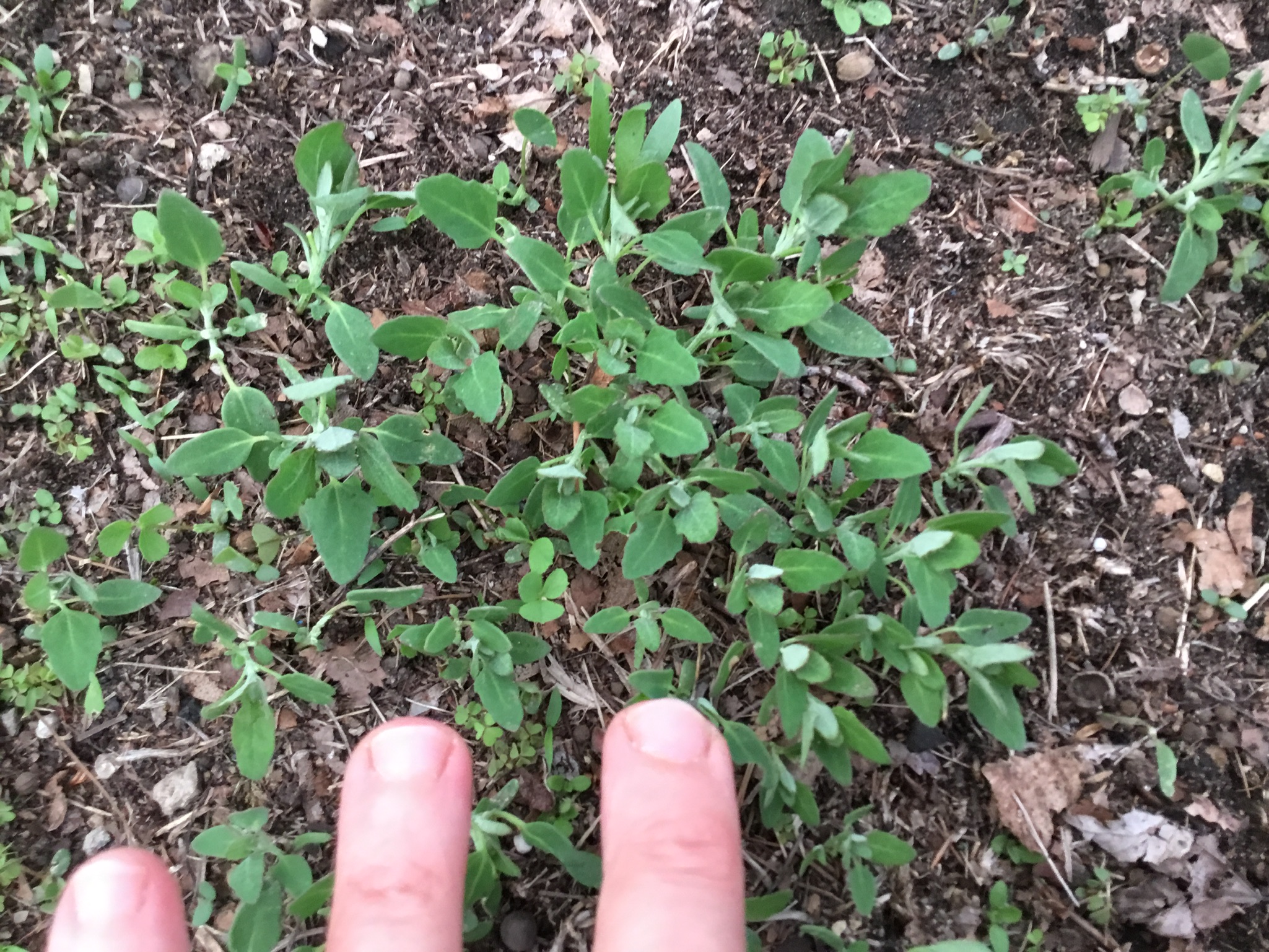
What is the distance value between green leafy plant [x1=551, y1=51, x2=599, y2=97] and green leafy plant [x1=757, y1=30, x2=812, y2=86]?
0.43 metres

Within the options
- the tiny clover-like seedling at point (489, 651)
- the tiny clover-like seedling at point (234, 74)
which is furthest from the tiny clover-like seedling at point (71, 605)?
the tiny clover-like seedling at point (234, 74)

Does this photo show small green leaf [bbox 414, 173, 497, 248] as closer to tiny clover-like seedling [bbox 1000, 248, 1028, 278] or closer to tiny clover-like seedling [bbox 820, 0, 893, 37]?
tiny clover-like seedling [bbox 820, 0, 893, 37]

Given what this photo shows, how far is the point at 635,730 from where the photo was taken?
150 cm

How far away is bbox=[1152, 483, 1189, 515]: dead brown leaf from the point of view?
6.48 feet

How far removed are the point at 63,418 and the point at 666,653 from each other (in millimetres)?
1490

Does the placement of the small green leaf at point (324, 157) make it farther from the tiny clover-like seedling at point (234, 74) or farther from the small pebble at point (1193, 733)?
the small pebble at point (1193, 733)

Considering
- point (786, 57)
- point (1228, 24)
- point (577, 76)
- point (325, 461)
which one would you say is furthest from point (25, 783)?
point (1228, 24)

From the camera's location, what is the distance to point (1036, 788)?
184 cm

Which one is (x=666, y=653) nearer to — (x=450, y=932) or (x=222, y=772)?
(x=450, y=932)

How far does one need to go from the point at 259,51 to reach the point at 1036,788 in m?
2.52

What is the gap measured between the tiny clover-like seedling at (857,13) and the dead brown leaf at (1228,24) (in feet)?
2.72

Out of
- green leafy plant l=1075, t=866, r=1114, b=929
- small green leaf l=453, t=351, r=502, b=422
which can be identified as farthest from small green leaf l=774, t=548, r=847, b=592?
green leafy plant l=1075, t=866, r=1114, b=929

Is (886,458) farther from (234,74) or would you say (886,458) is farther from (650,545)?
(234,74)

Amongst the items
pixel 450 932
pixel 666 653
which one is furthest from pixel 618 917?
pixel 666 653
